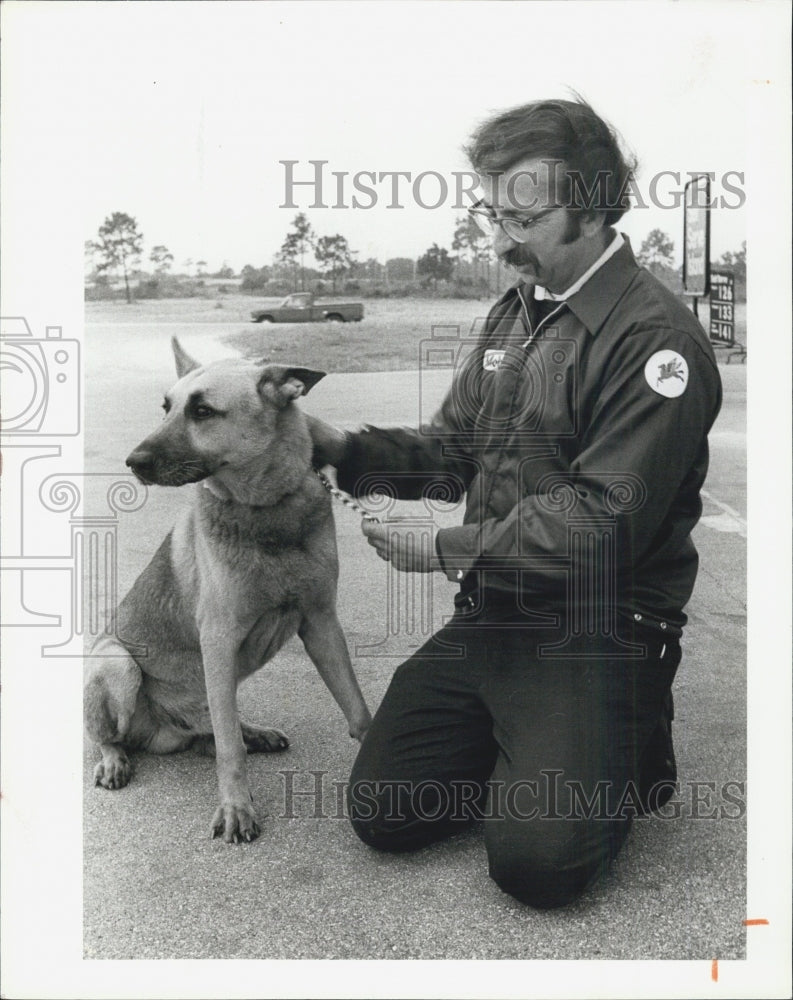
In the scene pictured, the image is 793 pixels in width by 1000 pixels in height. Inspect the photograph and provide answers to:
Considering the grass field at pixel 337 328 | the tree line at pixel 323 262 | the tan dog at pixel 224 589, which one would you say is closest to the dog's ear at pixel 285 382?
the tan dog at pixel 224 589

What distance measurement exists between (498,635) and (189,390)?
1134 millimetres

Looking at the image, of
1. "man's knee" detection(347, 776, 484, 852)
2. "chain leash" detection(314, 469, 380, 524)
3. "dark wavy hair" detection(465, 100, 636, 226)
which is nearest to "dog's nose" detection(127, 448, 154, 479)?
"chain leash" detection(314, 469, 380, 524)

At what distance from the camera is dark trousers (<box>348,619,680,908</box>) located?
263cm

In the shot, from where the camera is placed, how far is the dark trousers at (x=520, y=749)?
8.63 ft

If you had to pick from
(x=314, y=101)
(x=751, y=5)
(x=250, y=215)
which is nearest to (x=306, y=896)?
(x=250, y=215)

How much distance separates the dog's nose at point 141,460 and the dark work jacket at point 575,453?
633 millimetres

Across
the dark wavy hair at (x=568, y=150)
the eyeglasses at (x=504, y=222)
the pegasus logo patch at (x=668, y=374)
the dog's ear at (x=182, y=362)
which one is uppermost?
the dark wavy hair at (x=568, y=150)

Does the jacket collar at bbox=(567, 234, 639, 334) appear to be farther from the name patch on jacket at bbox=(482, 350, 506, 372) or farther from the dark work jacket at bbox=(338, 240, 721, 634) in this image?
the name patch on jacket at bbox=(482, 350, 506, 372)

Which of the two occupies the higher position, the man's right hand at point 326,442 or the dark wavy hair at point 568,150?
the dark wavy hair at point 568,150

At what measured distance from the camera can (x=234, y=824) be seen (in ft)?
9.14

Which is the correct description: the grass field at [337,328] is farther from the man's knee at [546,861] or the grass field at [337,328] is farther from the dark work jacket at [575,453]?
the man's knee at [546,861]

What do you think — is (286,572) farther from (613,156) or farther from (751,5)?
(751,5)

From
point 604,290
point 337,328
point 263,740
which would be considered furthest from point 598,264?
point 263,740

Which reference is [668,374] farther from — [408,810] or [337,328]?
[408,810]
